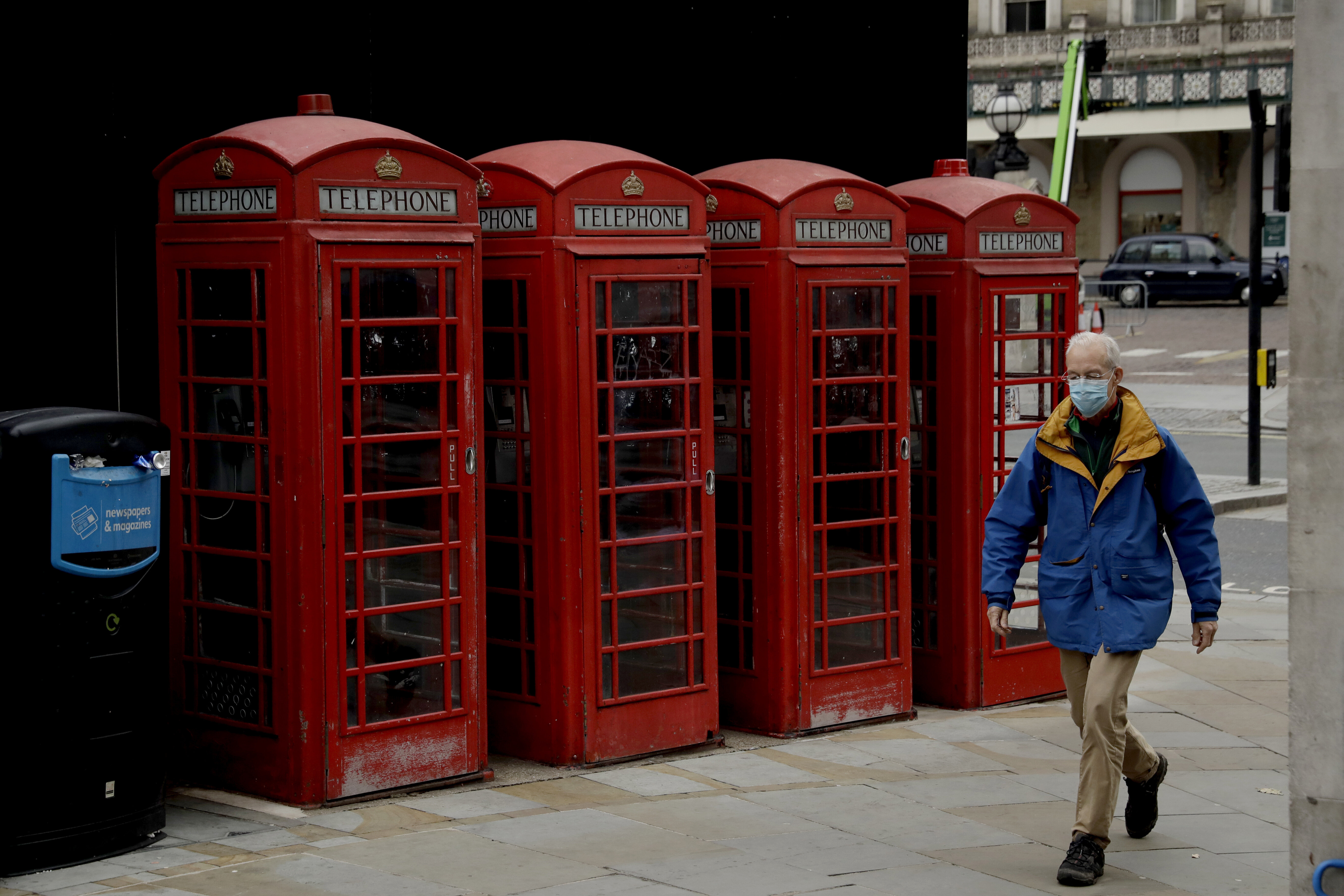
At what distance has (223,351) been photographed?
19.7 feet

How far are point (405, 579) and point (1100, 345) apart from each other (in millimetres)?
2620

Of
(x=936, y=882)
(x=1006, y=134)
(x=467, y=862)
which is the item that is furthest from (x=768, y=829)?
(x=1006, y=134)

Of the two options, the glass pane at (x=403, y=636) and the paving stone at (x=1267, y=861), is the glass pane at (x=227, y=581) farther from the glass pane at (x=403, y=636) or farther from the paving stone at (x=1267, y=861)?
the paving stone at (x=1267, y=861)

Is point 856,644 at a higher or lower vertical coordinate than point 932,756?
higher

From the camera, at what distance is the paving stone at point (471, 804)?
596 cm

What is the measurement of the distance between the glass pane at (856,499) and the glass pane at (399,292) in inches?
86.3

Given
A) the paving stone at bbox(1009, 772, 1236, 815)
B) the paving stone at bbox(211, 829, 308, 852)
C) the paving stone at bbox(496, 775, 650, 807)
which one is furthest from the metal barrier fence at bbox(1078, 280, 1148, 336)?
the paving stone at bbox(211, 829, 308, 852)

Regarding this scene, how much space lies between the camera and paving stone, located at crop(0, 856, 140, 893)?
5.08 metres

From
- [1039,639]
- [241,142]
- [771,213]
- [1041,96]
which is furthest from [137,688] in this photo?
[1041,96]

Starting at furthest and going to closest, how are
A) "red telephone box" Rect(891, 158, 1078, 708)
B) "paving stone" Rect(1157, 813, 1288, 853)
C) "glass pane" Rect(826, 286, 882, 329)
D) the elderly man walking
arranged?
"red telephone box" Rect(891, 158, 1078, 708)
"glass pane" Rect(826, 286, 882, 329)
"paving stone" Rect(1157, 813, 1288, 853)
the elderly man walking

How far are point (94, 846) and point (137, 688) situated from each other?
0.52m

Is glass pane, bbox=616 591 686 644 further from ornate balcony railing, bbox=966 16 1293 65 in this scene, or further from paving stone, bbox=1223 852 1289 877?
ornate balcony railing, bbox=966 16 1293 65

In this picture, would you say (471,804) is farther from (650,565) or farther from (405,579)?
(650,565)

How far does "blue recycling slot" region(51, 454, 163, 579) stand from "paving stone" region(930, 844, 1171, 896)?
2.81m
